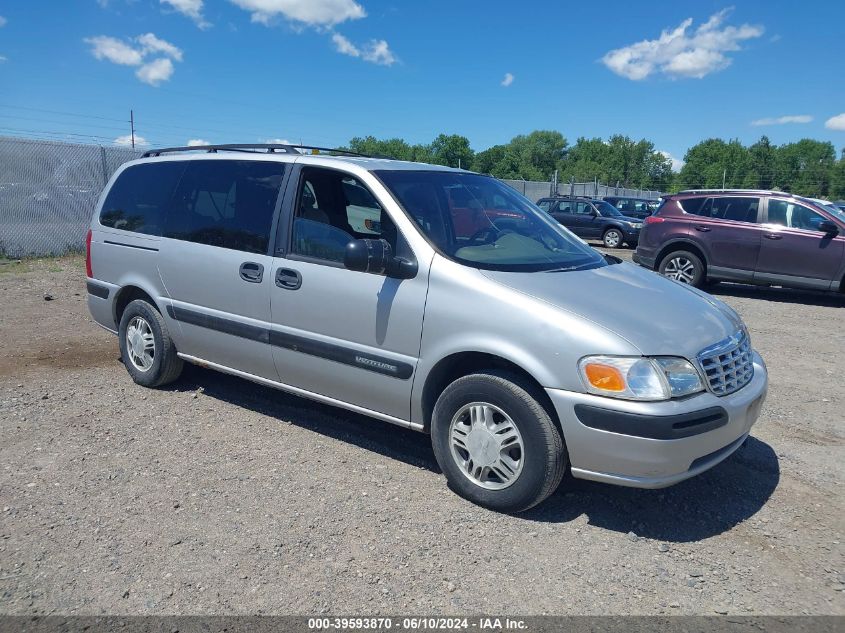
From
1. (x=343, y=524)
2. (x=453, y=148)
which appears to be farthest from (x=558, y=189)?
(x=453, y=148)

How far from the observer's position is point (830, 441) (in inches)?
188

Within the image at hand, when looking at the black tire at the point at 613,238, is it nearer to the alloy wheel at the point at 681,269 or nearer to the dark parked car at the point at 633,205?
the dark parked car at the point at 633,205

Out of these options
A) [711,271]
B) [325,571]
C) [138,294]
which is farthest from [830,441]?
[711,271]

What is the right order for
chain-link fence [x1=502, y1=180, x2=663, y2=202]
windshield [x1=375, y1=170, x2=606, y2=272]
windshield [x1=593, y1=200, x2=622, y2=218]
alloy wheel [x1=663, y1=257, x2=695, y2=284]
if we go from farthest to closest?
chain-link fence [x1=502, y1=180, x2=663, y2=202]
windshield [x1=593, y1=200, x2=622, y2=218]
alloy wheel [x1=663, y1=257, x2=695, y2=284]
windshield [x1=375, y1=170, x2=606, y2=272]

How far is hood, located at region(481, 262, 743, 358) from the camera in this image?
3342 mm

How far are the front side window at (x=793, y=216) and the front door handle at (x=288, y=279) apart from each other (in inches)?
373

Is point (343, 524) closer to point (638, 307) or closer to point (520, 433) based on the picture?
point (520, 433)

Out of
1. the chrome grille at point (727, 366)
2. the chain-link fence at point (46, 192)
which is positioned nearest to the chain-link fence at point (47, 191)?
the chain-link fence at point (46, 192)

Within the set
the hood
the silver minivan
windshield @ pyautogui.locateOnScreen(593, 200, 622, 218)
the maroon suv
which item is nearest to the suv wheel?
windshield @ pyautogui.locateOnScreen(593, 200, 622, 218)

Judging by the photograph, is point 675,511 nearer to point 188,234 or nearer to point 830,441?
point 830,441

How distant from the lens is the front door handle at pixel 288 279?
4297 mm

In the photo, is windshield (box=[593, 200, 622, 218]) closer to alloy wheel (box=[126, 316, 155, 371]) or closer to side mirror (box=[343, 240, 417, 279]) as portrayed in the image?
alloy wheel (box=[126, 316, 155, 371])

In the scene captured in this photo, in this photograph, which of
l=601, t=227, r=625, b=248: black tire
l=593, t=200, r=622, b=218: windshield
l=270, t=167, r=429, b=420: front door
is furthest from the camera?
l=593, t=200, r=622, b=218: windshield

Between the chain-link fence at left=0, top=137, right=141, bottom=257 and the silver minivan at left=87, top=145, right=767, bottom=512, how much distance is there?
8.93m
